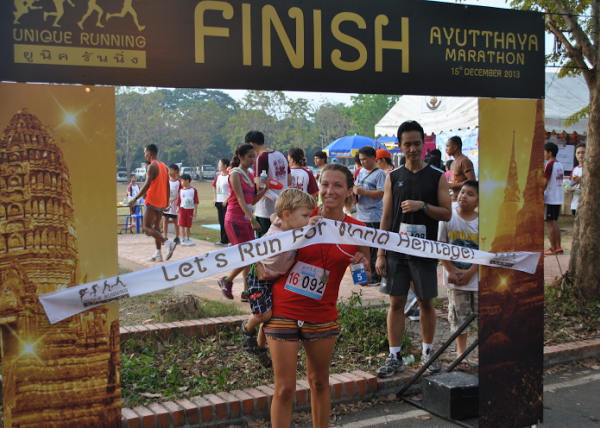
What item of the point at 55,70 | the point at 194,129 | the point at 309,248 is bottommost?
the point at 309,248

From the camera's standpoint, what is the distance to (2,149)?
8.14 feet

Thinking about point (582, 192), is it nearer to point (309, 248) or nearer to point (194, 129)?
point (309, 248)

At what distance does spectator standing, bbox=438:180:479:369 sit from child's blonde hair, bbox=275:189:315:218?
73.3 inches

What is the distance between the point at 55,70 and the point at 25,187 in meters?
0.59

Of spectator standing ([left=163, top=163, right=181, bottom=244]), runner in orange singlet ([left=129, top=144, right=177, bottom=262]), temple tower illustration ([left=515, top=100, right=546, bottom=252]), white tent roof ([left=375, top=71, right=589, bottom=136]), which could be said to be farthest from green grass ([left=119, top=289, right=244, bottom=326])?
white tent roof ([left=375, top=71, right=589, bottom=136])

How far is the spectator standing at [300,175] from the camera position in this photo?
26.5 feet

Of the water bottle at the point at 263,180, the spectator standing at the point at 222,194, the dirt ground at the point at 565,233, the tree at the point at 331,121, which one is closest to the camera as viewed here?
the water bottle at the point at 263,180

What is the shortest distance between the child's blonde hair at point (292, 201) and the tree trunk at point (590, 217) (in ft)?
16.1

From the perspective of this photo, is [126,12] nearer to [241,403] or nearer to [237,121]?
[241,403]

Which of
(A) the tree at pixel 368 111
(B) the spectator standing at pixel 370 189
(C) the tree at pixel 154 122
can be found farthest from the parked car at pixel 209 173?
(B) the spectator standing at pixel 370 189

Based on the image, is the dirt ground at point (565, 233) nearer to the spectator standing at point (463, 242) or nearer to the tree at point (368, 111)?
the spectator standing at point (463, 242)

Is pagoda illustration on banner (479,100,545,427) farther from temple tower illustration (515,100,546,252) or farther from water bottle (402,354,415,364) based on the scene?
water bottle (402,354,415,364)

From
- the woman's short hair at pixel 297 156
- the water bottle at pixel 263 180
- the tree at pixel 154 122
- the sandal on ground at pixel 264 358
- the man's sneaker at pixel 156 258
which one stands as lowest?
the sandal on ground at pixel 264 358

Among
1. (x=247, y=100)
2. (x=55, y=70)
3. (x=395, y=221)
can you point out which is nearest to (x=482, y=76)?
(x=395, y=221)
